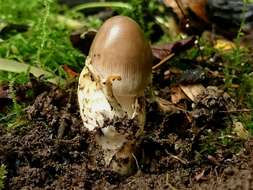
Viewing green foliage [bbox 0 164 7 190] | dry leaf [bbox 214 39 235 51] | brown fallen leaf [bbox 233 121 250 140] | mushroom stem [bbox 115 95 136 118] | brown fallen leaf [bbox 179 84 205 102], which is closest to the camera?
green foliage [bbox 0 164 7 190]

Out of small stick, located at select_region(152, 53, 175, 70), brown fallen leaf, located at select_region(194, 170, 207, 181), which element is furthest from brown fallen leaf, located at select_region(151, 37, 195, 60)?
brown fallen leaf, located at select_region(194, 170, 207, 181)

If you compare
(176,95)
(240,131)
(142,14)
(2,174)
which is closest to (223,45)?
(142,14)

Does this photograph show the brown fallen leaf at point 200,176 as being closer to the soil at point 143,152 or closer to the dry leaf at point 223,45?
the soil at point 143,152

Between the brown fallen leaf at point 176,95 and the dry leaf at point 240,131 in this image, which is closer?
the dry leaf at point 240,131

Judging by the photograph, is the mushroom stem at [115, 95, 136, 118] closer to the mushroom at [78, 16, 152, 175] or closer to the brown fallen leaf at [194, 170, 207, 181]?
the mushroom at [78, 16, 152, 175]

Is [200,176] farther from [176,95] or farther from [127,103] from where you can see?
[176,95]

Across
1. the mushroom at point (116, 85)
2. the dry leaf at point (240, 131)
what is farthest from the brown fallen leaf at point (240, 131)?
the mushroom at point (116, 85)

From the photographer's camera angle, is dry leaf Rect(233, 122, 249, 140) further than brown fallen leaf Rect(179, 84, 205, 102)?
No
